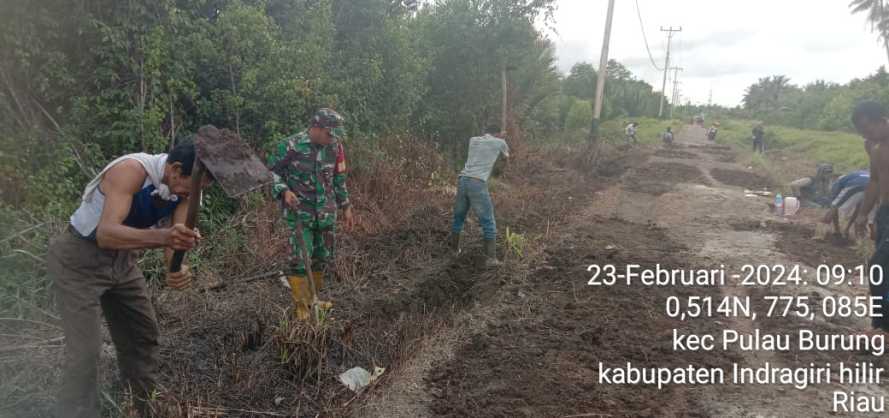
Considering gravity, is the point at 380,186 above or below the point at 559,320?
above

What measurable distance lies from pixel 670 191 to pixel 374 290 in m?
8.99

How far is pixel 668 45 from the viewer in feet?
167

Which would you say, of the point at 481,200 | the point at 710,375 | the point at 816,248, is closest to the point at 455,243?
the point at 481,200

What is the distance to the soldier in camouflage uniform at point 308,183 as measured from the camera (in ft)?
13.3

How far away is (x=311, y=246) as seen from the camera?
14.3 ft

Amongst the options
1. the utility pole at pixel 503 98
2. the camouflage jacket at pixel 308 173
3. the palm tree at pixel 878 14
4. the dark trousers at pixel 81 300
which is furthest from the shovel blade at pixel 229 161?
the palm tree at pixel 878 14

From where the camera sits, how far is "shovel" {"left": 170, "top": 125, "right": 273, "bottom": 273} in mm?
2414

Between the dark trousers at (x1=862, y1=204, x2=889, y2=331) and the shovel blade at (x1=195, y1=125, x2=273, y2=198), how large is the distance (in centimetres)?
428

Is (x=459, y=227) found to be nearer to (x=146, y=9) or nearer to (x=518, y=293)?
(x=518, y=293)

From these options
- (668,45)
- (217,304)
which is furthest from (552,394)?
(668,45)

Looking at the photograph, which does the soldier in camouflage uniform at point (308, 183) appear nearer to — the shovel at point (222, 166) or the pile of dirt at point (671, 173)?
the shovel at point (222, 166)

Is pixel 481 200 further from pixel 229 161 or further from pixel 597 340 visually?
pixel 229 161

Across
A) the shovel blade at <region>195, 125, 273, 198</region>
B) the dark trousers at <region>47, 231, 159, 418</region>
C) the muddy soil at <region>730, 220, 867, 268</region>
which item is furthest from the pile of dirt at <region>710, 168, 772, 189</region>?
the dark trousers at <region>47, 231, 159, 418</region>

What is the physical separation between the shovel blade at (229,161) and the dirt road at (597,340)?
149cm
